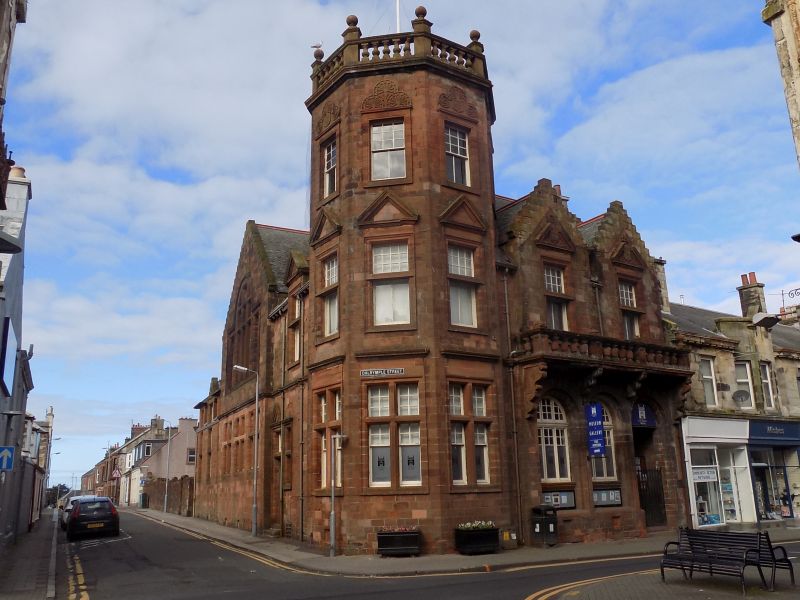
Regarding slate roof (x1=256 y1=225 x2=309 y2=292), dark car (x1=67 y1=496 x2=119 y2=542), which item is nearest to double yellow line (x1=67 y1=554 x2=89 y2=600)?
dark car (x1=67 y1=496 x2=119 y2=542)

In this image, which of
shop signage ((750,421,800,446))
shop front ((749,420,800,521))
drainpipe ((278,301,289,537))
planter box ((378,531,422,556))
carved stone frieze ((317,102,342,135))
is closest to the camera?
planter box ((378,531,422,556))

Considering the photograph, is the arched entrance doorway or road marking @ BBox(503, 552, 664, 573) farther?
the arched entrance doorway

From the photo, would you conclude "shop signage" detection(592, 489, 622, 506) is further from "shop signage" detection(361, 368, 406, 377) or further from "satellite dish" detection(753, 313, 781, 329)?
"satellite dish" detection(753, 313, 781, 329)

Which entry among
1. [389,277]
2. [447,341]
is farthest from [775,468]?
[389,277]

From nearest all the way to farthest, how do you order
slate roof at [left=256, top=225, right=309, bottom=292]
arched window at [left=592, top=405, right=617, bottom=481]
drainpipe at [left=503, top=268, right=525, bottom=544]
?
drainpipe at [left=503, top=268, right=525, bottom=544] → arched window at [left=592, top=405, right=617, bottom=481] → slate roof at [left=256, top=225, right=309, bottom=292]

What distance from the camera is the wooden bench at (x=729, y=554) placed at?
11586mm

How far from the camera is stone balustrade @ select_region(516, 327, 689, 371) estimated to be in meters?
22.9

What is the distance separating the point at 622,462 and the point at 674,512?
3.55 meters

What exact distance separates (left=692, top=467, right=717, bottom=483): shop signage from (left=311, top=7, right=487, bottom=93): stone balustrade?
18.9 m

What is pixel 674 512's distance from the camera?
26484 millimetres

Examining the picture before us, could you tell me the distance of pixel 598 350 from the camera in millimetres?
24359

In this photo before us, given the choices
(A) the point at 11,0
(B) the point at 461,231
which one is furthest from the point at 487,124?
(A) the point at 11,0

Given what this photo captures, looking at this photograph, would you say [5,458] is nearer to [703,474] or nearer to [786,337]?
[703,474]

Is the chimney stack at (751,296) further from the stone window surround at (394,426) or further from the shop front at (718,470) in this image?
the stone window surround at (394,426)
